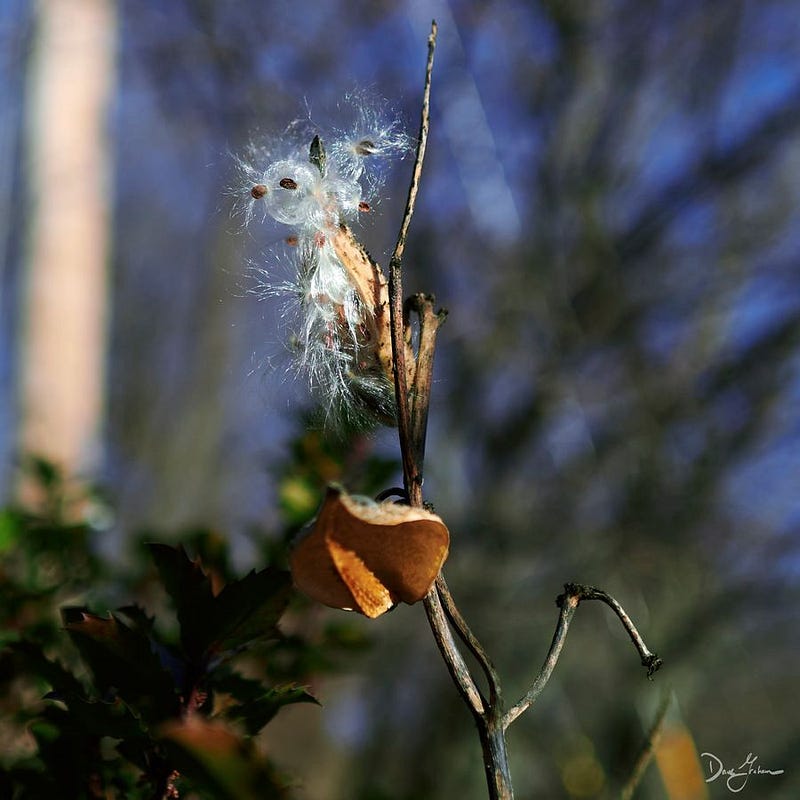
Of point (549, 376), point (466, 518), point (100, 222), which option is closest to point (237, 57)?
point (100, 222)

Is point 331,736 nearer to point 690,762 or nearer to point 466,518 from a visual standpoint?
point 466,518

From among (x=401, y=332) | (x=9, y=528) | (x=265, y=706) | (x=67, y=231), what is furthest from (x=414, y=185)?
(x=67, y=231)

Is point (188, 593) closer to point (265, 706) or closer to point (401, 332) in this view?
point (265, 706)

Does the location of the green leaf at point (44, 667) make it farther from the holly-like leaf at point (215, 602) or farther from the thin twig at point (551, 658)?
the thin twig at point (551, 658)

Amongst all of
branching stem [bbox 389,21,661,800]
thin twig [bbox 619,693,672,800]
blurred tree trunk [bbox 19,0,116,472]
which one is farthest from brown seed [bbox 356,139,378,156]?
blurred tree trunk [bbox 19,0,116,472]

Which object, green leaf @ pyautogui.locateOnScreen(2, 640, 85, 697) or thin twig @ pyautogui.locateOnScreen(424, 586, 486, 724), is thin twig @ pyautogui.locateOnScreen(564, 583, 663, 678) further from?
green leaf @ pyautogui.locateOnScreen(2, 640, 85, 697)
